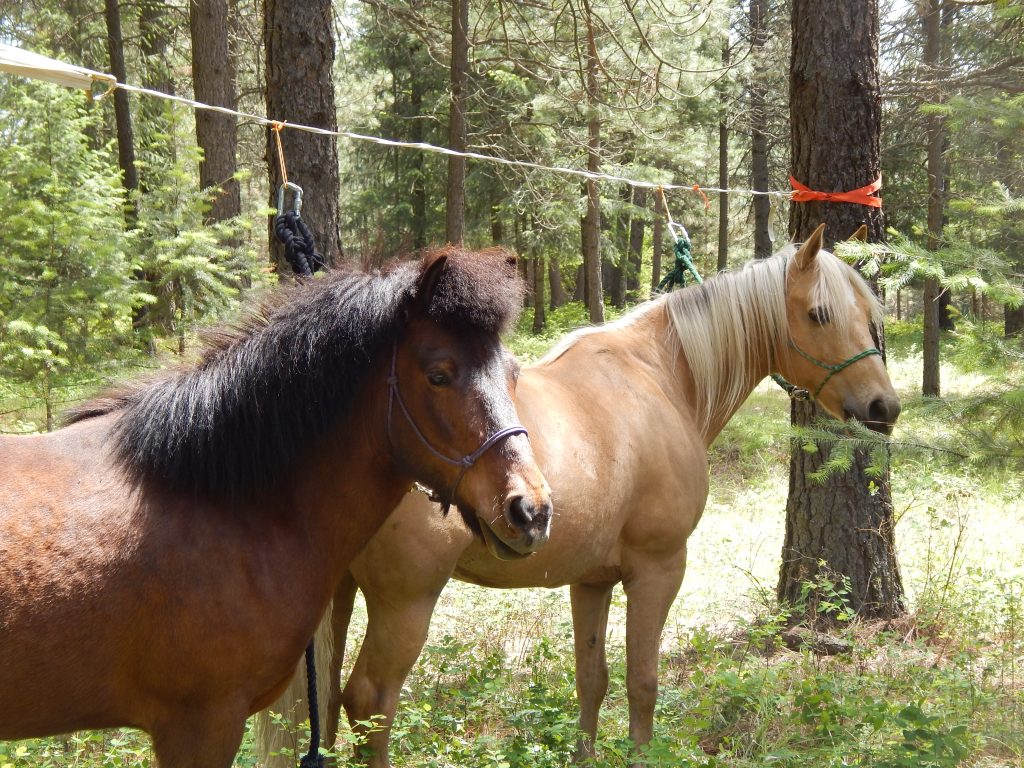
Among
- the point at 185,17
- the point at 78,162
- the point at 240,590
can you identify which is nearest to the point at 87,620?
the point at 240,590

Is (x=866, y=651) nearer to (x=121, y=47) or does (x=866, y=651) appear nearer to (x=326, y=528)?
(x=326, y=528)

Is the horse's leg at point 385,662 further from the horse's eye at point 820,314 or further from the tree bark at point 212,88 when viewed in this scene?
the tree bark at point 212,88

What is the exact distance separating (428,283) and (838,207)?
391 centimetres

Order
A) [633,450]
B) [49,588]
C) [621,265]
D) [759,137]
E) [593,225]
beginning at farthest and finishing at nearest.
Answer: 1. [621,265]
2. [759,137]
3. [593,225]
4. [633,450]
5. [49,588]

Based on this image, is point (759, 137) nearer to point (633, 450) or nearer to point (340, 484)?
point (633, 450)

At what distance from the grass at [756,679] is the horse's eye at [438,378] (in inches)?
70.0

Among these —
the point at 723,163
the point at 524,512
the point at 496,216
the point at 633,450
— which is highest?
the point at 723,163

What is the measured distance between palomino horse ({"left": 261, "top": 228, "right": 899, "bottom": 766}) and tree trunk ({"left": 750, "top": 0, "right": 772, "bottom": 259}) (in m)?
12.9

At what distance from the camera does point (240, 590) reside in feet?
7.81

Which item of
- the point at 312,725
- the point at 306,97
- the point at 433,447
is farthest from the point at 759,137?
the point at 312,725

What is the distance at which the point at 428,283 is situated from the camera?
2518mm

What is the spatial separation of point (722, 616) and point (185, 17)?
38.6 feet

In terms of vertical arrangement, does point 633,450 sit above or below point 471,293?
below

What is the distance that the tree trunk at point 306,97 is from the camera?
172 inches
